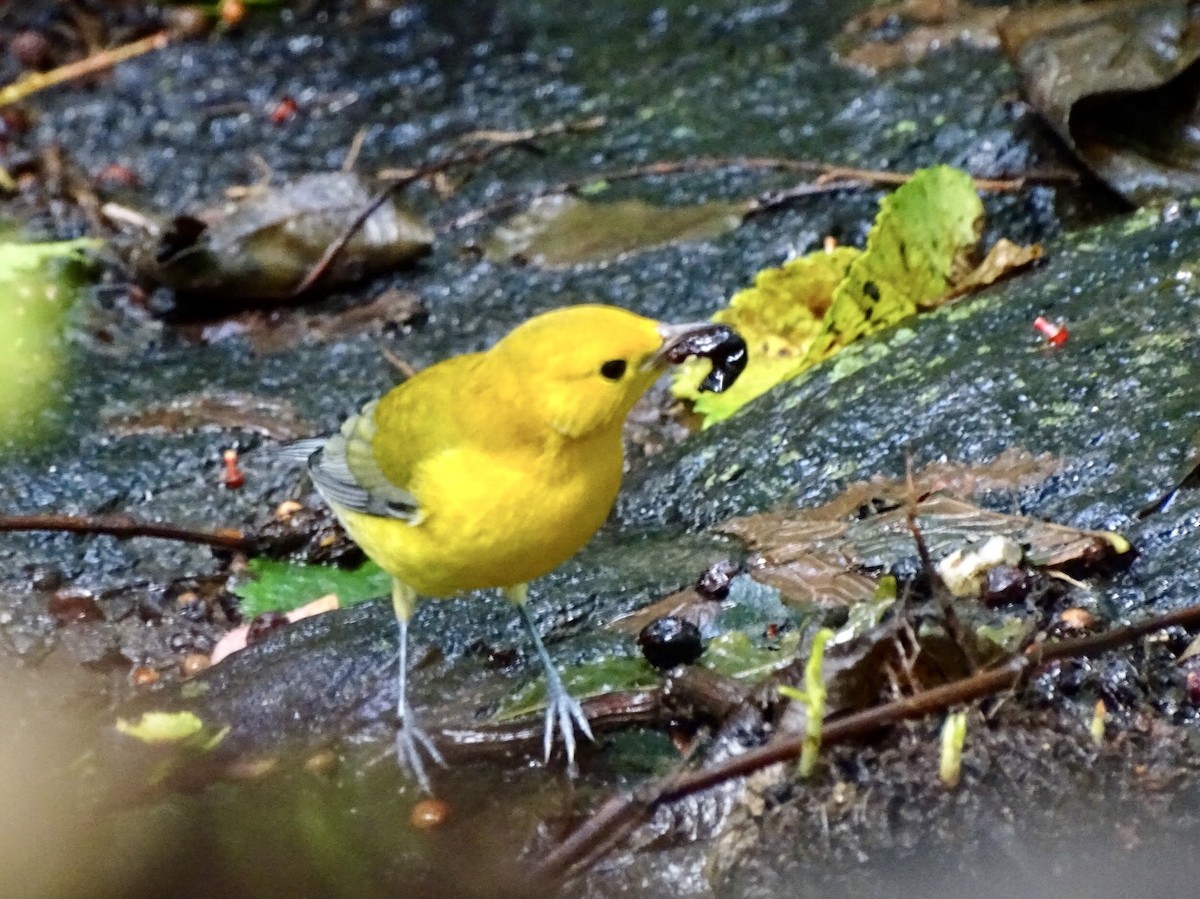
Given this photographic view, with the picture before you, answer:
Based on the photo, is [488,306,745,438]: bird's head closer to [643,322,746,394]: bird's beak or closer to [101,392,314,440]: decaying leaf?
[643,322,746,394]: bird's beak

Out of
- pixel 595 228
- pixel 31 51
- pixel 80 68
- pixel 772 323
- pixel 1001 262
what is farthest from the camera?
pixel 31 51

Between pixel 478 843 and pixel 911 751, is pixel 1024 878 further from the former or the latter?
pixel 478 843

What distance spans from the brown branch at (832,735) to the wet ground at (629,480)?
0.05 m

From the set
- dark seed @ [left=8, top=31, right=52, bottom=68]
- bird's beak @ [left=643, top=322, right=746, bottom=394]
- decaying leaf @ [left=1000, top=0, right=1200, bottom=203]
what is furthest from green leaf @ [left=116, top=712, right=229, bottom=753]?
dark seed @ [left=8, top=31, right=52, bottom=68]

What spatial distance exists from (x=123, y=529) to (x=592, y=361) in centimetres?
191

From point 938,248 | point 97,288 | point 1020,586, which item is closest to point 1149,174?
point 938,248

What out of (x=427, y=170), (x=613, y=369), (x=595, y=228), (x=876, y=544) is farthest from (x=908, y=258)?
(x=427, y=170)

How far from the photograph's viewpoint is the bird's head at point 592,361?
2855 millimetres

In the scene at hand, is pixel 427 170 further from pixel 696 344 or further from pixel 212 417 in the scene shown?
pixel 696 344

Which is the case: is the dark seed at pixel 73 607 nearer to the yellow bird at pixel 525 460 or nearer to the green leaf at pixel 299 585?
the green leaf at pixel 299 585

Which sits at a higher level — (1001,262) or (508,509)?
(508,509)

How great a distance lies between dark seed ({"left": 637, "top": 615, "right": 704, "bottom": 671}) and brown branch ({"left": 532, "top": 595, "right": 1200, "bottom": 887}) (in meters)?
0.53

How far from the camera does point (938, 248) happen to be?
4625 millimetres

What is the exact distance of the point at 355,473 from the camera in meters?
3.57
